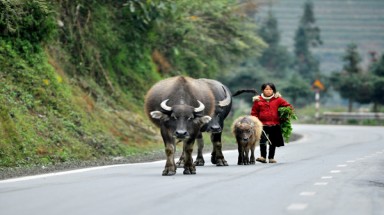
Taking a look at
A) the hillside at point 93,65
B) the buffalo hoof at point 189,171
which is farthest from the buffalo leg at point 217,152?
the hillside at point 93,65

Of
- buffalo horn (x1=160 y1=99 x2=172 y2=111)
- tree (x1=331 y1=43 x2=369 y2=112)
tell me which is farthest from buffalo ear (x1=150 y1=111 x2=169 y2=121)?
tree (x1=331 y1=43 x2=369 y2=112)

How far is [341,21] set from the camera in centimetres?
19188

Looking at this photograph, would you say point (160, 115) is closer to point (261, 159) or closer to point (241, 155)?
point (241, 155)

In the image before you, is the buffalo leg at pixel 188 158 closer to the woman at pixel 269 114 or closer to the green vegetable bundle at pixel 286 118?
the woman at pixel 269 114

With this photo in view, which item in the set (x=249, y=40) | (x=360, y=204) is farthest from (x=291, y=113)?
(x=249, y=40)

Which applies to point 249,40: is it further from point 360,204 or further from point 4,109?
point 360,204

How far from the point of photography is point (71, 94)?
26.5m

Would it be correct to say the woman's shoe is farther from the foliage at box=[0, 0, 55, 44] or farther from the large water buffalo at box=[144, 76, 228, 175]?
the foliage at box=[0, 0, 55, 44]

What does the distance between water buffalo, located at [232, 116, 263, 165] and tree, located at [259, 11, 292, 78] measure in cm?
7073

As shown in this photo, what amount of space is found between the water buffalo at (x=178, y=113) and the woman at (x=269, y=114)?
10.7ft

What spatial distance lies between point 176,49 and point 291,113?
16.1 metres

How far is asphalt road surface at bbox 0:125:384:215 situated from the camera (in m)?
12.0

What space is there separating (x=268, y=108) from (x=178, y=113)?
16.3ft

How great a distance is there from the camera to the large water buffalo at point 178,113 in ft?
56.6
